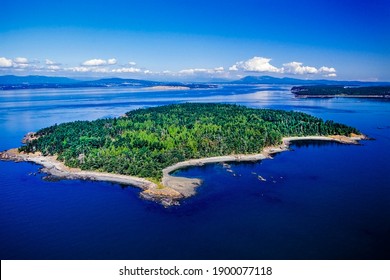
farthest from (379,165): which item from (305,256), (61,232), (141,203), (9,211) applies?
(9,211)

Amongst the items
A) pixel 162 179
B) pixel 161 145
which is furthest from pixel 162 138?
pixel 162 179

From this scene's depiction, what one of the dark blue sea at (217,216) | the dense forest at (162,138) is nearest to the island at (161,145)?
the dense forest at (162,138)

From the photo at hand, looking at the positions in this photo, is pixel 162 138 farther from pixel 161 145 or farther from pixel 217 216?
pixel 217 216

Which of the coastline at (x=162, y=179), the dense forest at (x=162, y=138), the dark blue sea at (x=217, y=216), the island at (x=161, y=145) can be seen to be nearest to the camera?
the dark blue sea at (x=217, y=216)

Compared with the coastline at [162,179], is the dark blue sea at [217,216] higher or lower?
lower

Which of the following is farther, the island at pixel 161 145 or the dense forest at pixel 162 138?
the dense forest at pixel 162 138

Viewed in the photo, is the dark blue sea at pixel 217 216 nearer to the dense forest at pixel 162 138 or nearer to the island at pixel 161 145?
the island at pixel 161 145

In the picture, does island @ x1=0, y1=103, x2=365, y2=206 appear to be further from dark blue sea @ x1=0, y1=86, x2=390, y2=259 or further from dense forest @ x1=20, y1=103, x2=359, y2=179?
dark blue sea @ x1=0, y1=86, x2=390, y2=259

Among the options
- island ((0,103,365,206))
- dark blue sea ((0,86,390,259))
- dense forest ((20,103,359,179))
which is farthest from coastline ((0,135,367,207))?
dark blue sea ((0,86,390,259))
